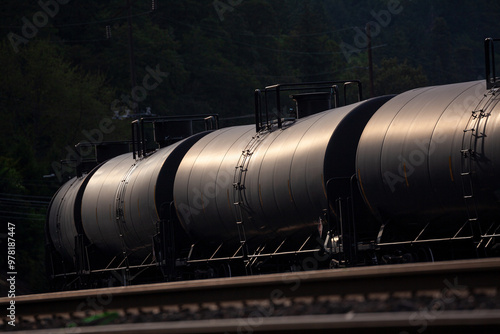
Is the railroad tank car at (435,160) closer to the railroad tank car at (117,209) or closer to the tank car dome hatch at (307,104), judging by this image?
the tank car dome hatch at (307,104)

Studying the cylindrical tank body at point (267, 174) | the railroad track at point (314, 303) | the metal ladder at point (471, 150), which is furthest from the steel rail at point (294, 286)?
the cylindrical tank body at point (267, 174)

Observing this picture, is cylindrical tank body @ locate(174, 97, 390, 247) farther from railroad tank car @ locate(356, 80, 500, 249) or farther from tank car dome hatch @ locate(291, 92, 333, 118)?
tank car dome hatch @ locate(291, 92, 333, 118)

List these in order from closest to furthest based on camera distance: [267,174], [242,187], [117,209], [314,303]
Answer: [314,303] < [267,174] < [242,187] < [117,209]

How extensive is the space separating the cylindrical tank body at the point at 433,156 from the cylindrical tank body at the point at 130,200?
6.63m

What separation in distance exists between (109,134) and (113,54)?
19006mm

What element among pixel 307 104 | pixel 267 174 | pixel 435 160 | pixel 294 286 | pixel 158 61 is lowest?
pixel 294 286

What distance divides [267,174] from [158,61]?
70.6 metres

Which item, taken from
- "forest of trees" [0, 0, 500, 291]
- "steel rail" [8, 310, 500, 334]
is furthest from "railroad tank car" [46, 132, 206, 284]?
"forest of trees" [0, 0, 500, 291]

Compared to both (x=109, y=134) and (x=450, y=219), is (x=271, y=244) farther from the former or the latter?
Result: (x=109, y=134)

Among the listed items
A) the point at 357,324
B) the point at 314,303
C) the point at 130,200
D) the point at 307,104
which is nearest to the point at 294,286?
the point at 314,303

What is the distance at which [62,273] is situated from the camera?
26734 mm

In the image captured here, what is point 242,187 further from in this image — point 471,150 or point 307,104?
point 471,150

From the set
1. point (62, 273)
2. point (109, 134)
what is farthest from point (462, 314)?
point (109, 134)

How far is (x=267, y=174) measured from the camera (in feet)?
46.9
